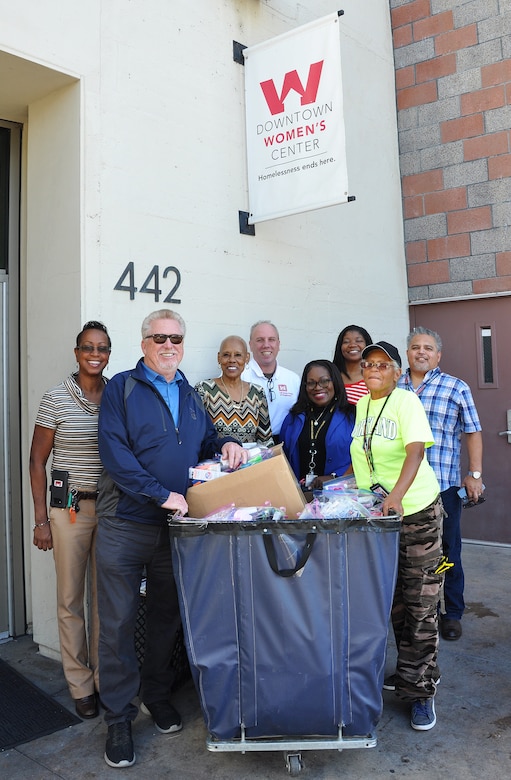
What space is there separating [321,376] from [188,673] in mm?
1786

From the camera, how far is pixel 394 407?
9.66ft

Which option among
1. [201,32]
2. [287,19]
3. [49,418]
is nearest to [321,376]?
[49,418]

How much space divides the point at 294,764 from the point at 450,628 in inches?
69.8

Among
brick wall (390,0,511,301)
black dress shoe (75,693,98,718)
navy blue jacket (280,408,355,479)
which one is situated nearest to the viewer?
black dress shoe (75,693,98,718)

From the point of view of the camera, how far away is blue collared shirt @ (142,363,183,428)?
3.01 meters

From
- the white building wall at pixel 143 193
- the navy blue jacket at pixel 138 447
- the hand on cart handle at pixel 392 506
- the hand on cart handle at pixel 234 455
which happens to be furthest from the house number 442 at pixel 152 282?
the hand on cart handle at pixel 392 506

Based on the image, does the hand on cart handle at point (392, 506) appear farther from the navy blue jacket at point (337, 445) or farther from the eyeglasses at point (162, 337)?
the eyeglasses at point (162, 337)

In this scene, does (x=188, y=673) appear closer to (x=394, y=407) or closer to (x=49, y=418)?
(x=49, y=418)

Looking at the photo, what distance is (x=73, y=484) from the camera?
334 cm

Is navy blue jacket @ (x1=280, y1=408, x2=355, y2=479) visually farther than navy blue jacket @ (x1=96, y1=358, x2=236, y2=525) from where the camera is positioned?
Yes

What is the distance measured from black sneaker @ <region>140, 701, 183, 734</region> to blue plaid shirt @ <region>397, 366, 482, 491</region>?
1969 millimetres

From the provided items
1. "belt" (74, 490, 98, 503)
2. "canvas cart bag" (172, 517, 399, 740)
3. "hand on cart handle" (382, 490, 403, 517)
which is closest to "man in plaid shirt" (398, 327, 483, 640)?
"hand on cart handle" (382, 490, 403, 517)

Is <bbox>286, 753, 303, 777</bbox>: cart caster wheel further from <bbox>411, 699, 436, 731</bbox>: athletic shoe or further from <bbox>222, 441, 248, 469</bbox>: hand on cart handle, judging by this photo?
<bbox>222, 441, 248, 469</bbox>: hand on cart handle

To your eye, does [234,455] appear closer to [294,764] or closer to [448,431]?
[294,764]
